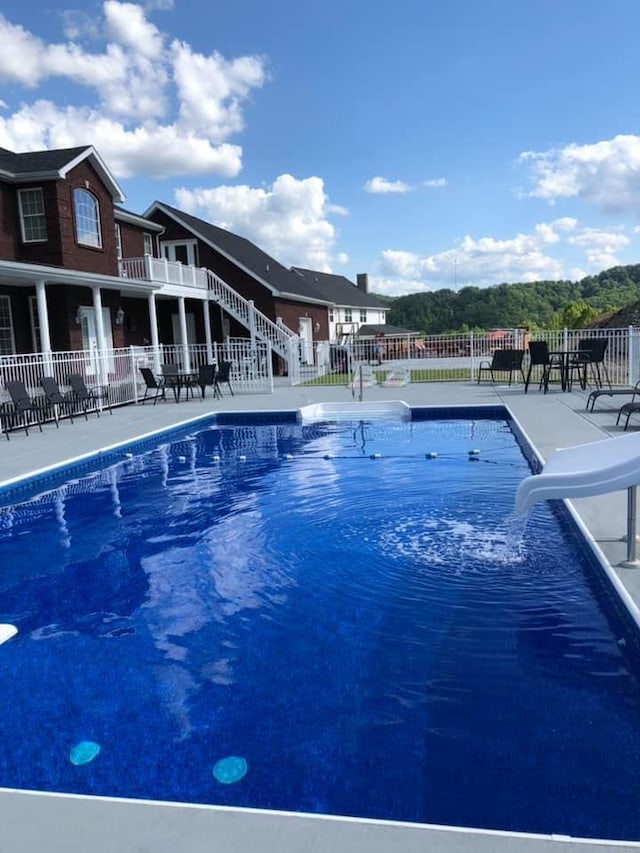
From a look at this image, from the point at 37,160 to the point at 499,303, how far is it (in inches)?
2255

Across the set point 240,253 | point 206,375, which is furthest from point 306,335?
point 206,375

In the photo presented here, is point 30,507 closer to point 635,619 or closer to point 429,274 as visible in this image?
point 635,619

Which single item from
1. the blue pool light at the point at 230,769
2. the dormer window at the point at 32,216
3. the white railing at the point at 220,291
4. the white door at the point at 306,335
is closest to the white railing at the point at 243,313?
the white railing at the point at 220,291

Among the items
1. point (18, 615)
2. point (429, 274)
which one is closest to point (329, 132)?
point (18, 615)

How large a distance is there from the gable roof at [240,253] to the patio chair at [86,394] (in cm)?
1276

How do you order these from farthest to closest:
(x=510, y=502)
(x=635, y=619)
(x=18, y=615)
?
(x=510, y=502) → (x=18, y=615) → (x=635, y=619)

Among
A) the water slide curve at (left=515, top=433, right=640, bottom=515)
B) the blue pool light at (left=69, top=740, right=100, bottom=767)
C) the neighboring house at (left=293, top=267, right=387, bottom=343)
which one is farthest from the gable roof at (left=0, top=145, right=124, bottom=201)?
the neighboring house at (left=293, top=267, right=387, bottom=343)

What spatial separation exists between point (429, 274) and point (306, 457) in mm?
55567

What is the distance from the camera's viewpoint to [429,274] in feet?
206

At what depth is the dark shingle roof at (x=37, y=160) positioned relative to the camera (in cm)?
1736

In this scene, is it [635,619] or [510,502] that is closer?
[635,619]

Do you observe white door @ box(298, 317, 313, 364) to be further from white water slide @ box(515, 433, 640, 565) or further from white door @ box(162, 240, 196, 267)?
white water slide @ box(515, 433, 640, 565)

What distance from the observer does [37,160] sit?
1788 centimetres

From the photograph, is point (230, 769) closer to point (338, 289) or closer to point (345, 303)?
point (345, 303)
